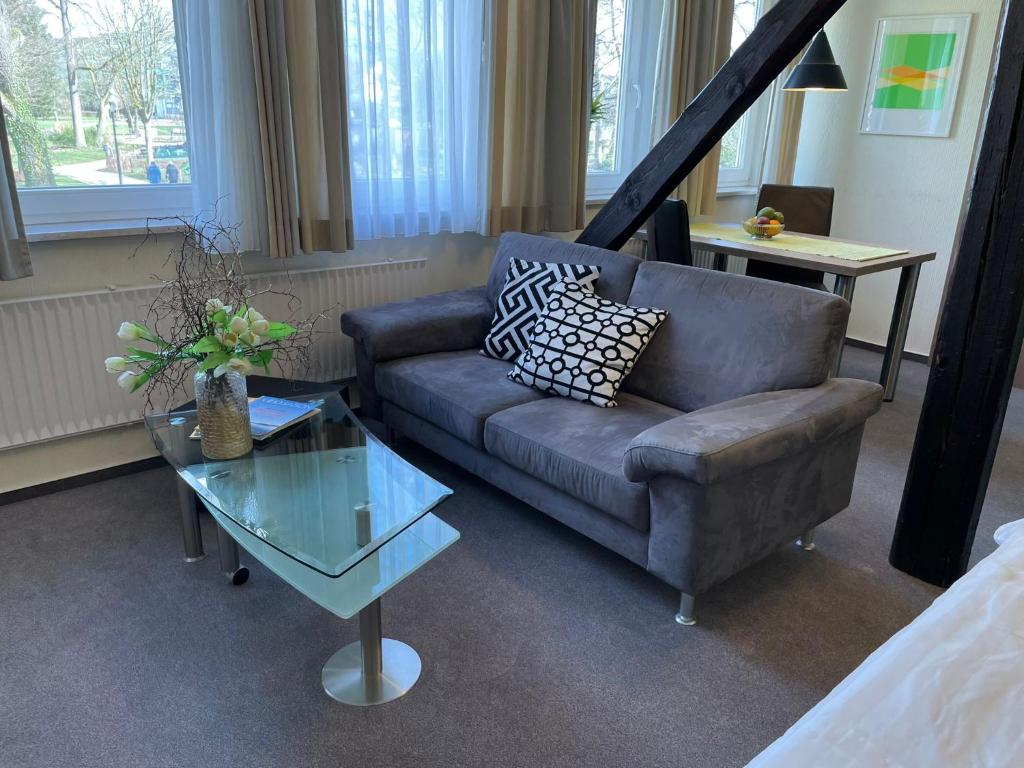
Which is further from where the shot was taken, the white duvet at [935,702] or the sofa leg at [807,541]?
the sofa leg at [807,541]

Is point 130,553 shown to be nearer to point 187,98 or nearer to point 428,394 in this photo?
point 428,394

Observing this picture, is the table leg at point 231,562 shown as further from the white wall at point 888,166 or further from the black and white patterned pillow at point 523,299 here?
the white wall at point 888,166

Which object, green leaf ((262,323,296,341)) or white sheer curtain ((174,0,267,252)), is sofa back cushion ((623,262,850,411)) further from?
white sheer curtain ((174,0,267,252))

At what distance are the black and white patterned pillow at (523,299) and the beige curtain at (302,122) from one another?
0.71 meters

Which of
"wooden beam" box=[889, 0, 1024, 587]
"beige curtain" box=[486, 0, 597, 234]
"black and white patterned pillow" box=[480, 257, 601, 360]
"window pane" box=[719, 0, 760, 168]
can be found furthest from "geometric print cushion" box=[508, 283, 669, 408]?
"window pane" box=[719, 0, 760, 168]

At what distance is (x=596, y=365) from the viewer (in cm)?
263

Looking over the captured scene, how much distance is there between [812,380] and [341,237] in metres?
1.88

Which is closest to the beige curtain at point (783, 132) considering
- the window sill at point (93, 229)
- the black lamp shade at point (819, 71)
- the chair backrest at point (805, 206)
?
the chair backrest at point (805, 206)

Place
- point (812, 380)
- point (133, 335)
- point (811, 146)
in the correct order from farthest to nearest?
point (811, 146) → point (812, 380) → point (133, 335)

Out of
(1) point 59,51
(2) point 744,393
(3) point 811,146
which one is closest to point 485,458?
(2) point 744,393

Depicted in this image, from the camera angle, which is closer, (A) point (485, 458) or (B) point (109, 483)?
(A) point (485, 458)

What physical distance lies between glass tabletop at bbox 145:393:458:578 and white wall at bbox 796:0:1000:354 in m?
3.70

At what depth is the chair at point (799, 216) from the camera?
14.1ft

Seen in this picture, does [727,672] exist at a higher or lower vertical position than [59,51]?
lower
